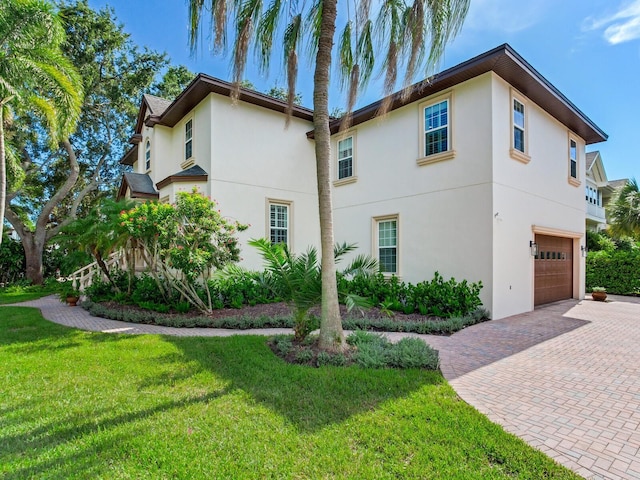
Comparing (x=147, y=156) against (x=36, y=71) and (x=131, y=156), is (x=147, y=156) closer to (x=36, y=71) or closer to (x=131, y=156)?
(x=131, y=156)

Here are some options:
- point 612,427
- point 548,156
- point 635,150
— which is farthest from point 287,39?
point 635,150

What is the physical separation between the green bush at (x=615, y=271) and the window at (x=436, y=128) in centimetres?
1129

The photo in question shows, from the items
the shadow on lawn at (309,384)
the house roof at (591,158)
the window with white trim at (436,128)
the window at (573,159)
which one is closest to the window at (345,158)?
the window with white trim at (436,128)

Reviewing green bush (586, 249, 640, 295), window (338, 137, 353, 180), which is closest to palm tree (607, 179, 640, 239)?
green bush (586, 249, 640, 295)

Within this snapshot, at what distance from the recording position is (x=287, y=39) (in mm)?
6488

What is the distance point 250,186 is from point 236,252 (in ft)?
12.0

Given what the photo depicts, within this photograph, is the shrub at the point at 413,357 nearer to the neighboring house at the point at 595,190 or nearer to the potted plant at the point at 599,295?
the potted plant at the point at 599,295

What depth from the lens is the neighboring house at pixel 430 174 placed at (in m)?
9.22

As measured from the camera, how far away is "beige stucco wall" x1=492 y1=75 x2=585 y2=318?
9086 mm

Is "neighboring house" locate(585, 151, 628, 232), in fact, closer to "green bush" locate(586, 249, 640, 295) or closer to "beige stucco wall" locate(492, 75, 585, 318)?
"green bush" locate(586, 249, 640, 295)

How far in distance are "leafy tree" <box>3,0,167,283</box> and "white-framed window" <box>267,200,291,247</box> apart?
1154 centimetres

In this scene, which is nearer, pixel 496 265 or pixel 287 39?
pixel 287 39

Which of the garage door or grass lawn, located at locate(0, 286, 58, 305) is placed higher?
the garage door

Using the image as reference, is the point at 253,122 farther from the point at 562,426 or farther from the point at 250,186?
the point at 562,426
